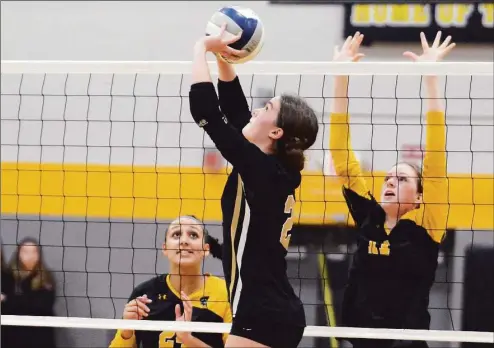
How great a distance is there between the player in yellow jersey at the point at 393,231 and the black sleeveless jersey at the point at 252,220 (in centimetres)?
91

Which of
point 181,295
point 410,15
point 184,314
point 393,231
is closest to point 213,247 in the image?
point 181,295

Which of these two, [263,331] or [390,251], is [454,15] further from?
[263,331]

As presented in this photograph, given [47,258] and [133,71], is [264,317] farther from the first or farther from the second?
[47,258]

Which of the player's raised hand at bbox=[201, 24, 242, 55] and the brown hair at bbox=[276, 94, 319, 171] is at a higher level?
the player's raised hand at bbox=[201, 24, 242, 55]

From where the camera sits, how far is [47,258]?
17.9 ft

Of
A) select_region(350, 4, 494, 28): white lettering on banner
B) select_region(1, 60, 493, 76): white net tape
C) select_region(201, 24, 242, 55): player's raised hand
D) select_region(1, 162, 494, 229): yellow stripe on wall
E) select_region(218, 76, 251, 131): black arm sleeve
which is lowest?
select_region(1, 162, 494, 229): yellow stripe on wall

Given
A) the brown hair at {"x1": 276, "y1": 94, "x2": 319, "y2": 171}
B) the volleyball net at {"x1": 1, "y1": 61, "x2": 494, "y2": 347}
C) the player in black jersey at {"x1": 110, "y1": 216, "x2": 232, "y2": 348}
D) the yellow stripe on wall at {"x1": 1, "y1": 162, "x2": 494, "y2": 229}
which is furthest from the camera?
the yellow stripe on wall at {"x1": 1, "y1": 162, "x2": 494, "y2": 229}

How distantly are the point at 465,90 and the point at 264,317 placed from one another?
3474 millimetres

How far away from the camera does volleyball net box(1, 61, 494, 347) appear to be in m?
5.07

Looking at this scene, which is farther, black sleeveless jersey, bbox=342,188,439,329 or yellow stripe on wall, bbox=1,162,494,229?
yellow stripe on wall, bbox=1,162,494,229

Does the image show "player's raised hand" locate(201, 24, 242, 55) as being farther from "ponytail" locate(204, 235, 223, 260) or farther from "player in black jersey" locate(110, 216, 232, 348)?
"ponytail" locate(204, 235, 223, 260)

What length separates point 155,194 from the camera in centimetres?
541

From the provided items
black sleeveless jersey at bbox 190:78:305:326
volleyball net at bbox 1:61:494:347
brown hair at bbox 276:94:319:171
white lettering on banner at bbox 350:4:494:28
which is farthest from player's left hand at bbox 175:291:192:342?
white lettering on banner at bbox 350:4:494:28

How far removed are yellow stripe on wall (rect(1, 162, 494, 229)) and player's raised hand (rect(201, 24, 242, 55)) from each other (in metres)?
2.48
